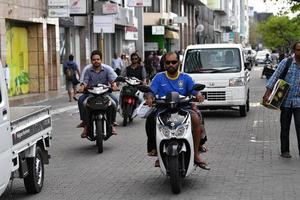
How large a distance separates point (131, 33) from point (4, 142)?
128ft

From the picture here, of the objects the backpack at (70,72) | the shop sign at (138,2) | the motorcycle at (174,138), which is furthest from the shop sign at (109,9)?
the motorcycle at (174,138)

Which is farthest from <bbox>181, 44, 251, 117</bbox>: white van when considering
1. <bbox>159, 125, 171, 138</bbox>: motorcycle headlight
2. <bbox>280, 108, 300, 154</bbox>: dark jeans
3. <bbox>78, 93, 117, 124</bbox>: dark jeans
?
<bbox>159, 125, 171, 138</bbox>: motorcycle headlight

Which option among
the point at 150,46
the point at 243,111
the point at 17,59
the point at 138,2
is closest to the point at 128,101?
the point at 243,111

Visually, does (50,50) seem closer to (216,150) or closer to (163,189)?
(216,150)

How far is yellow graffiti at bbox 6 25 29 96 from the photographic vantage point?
25.4 metres

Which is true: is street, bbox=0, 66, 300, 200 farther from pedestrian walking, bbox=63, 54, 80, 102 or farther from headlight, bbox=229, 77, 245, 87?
pedestrian walking, bbox=63, 54, 80, 102

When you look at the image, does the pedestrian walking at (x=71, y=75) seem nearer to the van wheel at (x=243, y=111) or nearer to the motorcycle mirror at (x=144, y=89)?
the van wheel at (x=243, y=111)

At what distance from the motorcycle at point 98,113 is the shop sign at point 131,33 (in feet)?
107

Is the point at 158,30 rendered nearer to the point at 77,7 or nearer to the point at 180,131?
the point at 77,7

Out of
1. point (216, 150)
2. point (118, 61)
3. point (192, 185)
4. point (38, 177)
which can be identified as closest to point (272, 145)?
point (216, 150)

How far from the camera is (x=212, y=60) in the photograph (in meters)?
17.6

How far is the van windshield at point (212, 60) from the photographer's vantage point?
688 inches

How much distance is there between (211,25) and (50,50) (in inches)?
2846

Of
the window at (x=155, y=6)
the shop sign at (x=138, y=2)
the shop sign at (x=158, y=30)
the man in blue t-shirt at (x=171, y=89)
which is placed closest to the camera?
the man in blue t-shirt at (x=171, y=89)
